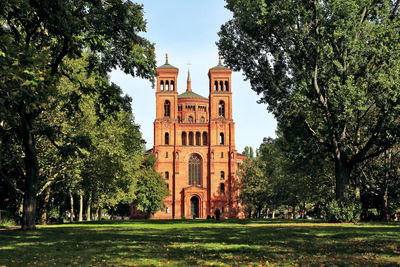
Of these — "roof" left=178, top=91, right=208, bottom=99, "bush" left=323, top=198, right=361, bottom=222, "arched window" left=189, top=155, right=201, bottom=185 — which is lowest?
"bush" left=323, top=198, right=361, bottom=222

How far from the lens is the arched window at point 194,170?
74.6 metres

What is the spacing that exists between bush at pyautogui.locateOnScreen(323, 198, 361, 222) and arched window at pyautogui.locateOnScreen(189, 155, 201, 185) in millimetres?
Answer: 51630

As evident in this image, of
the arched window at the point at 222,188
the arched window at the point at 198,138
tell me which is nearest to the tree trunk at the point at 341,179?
the arched window at the point at 222,188

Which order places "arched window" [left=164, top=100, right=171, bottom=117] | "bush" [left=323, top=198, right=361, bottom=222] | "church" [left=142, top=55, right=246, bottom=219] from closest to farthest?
1. "bush" [left=323, top=198, right=361, bottom=222]
2. "church" [left=142, top=55, right=246, bottom=219]
3. "arched window" [left=164, top=100, right=171, bottom=117]

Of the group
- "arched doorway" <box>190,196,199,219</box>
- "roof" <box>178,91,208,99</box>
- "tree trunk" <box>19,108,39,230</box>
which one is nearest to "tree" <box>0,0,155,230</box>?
"tree trunk" <box>19,108,39,230</box>

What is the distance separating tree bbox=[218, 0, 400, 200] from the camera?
70.5 feet

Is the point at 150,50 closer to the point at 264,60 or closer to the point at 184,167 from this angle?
the point at 264,60

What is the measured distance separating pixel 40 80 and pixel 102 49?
22.1 feet

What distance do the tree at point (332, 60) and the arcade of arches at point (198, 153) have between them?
48.3 m

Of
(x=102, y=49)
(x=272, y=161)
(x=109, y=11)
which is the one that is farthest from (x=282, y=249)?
(x=272, y=161)

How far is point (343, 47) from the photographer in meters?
22.9

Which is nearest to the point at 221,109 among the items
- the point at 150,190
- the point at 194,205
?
the point at 194,205

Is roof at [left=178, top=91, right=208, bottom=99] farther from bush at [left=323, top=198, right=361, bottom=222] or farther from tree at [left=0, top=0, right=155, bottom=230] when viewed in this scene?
tree at [left=0, top=0, right=155, bottom=230]

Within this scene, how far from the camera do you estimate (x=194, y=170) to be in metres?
74.8
